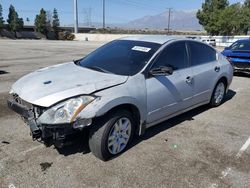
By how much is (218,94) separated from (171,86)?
2289 millimetres

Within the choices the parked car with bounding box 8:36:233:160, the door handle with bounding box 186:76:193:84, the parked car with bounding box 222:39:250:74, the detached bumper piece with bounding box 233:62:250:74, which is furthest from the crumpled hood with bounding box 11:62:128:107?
the detached bumper piece with bounding box 233:62:250:74

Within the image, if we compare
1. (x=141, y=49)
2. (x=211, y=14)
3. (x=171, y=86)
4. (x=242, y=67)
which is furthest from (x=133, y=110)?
(x=211, y=14)

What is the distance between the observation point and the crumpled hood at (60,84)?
A: 3428mm

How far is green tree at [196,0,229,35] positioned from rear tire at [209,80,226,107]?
48703 millimetres

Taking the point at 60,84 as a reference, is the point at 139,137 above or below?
below

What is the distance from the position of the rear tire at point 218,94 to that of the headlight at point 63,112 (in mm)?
3698

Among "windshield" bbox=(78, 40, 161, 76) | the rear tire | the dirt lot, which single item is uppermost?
"windshield" bbox=(78, 40, 161, 76)

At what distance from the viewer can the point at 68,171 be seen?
3490mm

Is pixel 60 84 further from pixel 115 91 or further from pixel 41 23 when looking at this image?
pixel 41 23

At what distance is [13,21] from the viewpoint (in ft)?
265

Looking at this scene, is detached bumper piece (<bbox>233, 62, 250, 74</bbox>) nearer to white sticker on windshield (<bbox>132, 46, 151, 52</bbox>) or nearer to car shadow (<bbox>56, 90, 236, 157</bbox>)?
car shadow (<bbox>56, 90, 236, 157</bbox>)

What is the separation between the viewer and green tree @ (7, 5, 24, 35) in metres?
80.3

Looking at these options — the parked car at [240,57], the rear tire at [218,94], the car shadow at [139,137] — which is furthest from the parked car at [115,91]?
the parked car at [240,57]

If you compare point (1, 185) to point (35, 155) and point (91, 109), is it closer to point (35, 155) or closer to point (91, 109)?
point (35, 155)
